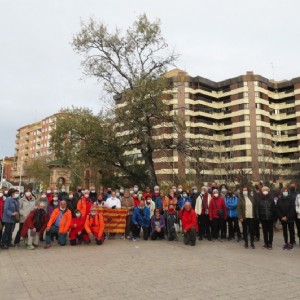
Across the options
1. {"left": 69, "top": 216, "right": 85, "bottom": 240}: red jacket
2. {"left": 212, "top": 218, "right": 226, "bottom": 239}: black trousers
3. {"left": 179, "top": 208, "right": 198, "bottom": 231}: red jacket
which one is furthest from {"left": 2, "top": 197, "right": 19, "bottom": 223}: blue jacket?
{"left": 212, "top": 218, "right": 226, "bottom": 239}: black trousers

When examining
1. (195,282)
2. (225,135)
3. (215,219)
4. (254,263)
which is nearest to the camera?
(195,282)

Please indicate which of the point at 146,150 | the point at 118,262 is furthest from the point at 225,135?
the point at 118,262

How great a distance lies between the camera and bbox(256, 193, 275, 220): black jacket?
10875 mm

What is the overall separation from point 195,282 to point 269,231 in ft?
17.2

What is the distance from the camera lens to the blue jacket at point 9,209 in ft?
35.9

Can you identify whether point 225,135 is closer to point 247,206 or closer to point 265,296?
point 247,206

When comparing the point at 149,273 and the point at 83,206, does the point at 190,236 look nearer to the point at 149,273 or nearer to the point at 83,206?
the point at 83,206

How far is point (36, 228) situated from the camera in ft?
36.6

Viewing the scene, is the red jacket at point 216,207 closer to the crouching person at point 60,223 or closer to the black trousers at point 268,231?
the black trousers at point 268,231

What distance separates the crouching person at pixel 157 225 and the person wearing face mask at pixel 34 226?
3.95 metres

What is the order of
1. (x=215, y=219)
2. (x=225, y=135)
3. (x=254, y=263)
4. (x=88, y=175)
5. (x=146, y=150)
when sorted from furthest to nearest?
(x=225, y=135) < (x=88, y=175) < (x=146, y=150) < (x=215, y=219) < (x=254, y=263)

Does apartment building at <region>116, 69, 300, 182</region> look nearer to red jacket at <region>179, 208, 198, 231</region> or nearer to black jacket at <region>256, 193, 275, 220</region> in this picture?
red jacket at <region>179, 208, 198, 231</region>

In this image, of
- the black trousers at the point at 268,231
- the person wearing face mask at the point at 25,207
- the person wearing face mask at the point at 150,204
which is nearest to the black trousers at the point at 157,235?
the person wearing face mask at the point at 150,204

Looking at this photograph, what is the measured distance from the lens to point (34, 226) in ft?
36.4
